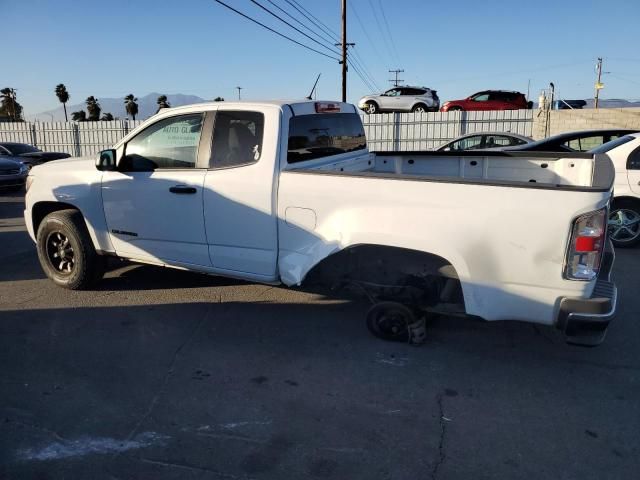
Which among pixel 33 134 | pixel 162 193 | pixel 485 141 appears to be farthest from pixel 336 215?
pixel 33 134

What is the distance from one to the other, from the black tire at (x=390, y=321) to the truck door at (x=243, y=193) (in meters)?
0.89

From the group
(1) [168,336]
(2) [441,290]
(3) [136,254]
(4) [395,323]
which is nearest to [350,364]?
(4) [395,323]

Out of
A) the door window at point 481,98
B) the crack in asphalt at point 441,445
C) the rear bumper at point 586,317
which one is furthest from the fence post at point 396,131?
the crack in asphalt at point 441,445

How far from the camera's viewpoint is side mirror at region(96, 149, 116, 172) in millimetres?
4645

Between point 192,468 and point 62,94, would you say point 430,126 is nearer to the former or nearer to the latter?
point 192,468

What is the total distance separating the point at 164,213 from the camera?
4523mm

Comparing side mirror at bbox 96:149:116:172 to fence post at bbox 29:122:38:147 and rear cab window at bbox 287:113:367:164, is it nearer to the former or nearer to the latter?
rear cab window at bbox 287:113:367:164

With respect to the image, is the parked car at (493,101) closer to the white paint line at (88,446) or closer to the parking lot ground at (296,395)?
the parking lot ground at (296,395)

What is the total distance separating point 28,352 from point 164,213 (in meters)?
1.56

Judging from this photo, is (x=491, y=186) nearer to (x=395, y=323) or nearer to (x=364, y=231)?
(x=364, y=231)

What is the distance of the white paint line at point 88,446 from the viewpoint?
272 centimetres

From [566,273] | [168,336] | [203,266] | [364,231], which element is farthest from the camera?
[203,266]

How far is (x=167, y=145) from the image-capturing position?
4566mm

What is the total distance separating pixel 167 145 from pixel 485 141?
10.2 meters
